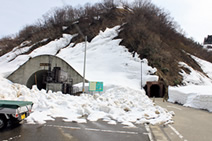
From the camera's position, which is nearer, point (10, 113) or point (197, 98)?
point (10, 113)

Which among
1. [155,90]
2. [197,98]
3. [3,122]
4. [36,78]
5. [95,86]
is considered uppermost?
[36,78]

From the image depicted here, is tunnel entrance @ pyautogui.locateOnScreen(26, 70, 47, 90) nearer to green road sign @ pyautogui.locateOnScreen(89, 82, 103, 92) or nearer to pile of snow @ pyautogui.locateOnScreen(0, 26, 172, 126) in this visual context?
pile of snow @ pyautogui.locateOnScreen(0, 26, 172, 126)

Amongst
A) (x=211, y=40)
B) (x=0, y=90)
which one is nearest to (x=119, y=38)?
(x=0, y=90)

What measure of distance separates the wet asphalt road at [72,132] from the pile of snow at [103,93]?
666 mm

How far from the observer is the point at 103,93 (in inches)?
688

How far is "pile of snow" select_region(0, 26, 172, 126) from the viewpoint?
25.3 feet

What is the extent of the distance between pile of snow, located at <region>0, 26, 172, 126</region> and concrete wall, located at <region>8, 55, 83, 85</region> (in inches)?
131

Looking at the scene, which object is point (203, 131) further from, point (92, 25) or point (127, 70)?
point (92, 25)

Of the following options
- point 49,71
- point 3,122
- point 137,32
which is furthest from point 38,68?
point 137,32

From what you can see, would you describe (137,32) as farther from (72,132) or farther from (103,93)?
(72,132)

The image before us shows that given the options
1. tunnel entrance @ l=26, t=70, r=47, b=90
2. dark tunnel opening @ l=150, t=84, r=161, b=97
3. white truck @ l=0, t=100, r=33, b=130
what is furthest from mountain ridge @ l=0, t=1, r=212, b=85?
white truck @ l=0, t=100, r=33, b=130

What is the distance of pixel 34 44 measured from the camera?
203 ft

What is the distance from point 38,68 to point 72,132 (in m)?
20.3

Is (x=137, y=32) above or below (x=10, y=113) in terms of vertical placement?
above
